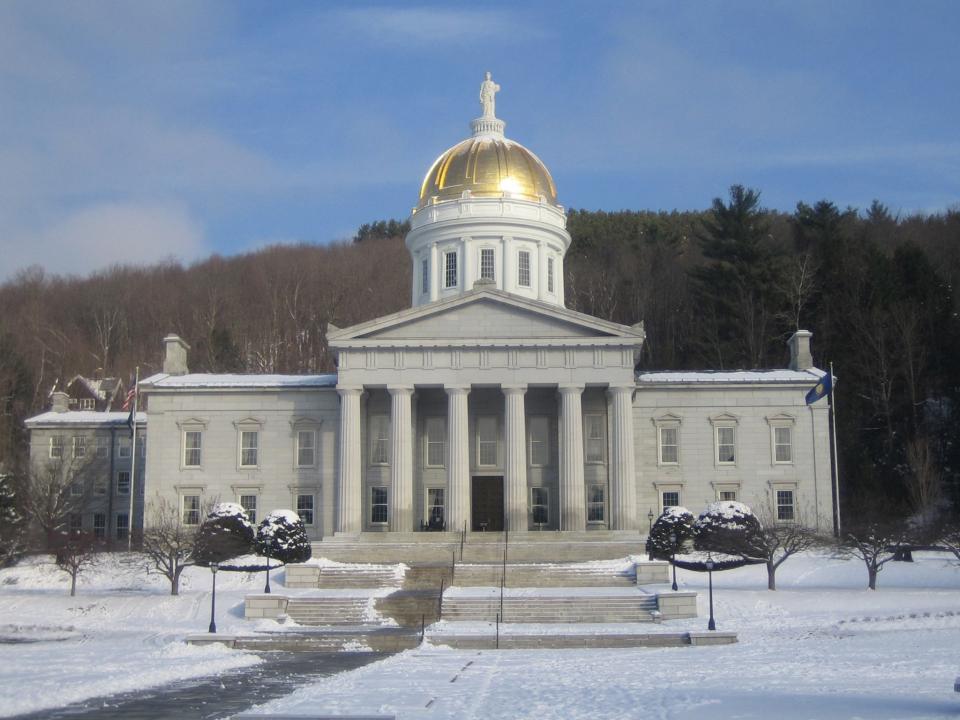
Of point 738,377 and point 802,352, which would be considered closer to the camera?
point 738,377

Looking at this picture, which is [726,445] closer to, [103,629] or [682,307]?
[103,629]

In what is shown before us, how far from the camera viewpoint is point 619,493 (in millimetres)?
52656

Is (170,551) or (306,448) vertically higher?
(306,448)

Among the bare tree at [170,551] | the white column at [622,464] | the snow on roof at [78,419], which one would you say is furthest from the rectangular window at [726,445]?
the snow on roof at [78,419]

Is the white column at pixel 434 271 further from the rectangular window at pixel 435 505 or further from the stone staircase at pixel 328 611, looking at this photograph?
the stone staircase at pixel 328 611

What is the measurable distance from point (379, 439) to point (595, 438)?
33.5 ft

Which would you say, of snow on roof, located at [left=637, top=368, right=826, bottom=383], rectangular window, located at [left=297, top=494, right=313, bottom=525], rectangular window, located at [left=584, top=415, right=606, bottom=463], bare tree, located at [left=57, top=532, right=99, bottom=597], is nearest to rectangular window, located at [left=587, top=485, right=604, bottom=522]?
rectangular window, located at [left=584, top=415, right=606, bottom=463]

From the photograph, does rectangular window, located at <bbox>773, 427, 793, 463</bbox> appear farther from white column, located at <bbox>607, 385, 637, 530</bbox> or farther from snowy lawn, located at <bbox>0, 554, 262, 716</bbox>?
snowy lawn, located at <bbox>0, 554, 262, 716</bbox>

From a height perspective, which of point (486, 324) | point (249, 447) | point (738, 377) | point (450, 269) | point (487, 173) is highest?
point (487, 173)

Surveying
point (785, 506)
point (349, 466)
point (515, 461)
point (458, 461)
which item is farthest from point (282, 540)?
point (785, 506)

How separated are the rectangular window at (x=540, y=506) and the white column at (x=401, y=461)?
676 cm

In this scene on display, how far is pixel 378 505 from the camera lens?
5756 centimetres

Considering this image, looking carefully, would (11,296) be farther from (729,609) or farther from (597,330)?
(729,609)

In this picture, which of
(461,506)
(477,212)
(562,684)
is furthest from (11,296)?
(562,684)
